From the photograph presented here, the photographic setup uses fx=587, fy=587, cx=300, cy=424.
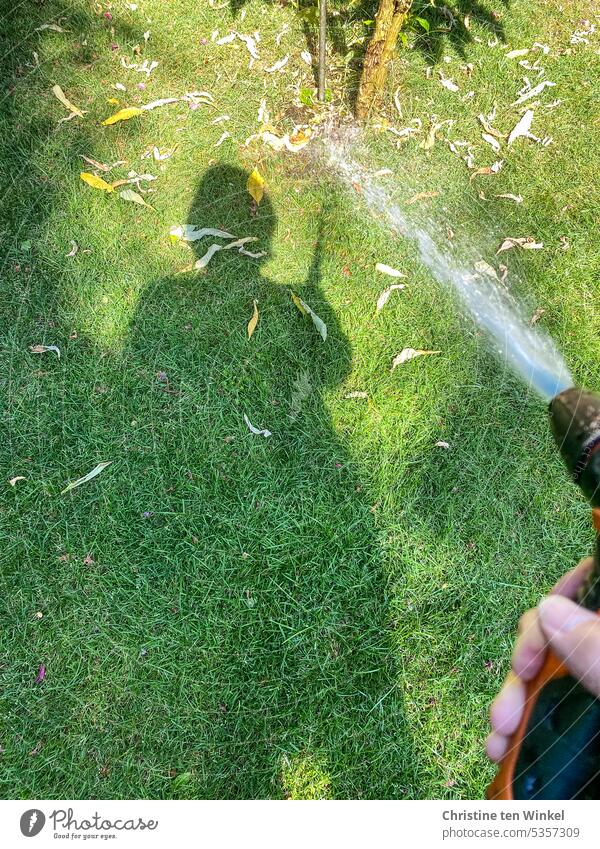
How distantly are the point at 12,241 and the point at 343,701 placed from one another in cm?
272

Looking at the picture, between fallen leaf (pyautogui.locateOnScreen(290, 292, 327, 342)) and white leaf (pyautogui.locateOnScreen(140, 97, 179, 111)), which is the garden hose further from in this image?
white leaf (pyautogui.locateOnScreen(140, 97, 179, 111))

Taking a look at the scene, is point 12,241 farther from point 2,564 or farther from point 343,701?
point 343,701

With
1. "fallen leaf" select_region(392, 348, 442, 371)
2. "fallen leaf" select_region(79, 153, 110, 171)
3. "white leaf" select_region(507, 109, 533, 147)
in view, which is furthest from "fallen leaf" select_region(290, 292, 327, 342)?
"white leaf" select_region(507, 109, 533, 147)

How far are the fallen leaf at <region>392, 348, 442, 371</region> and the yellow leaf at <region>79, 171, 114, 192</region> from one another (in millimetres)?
1774

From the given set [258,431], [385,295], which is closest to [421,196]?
[385,295]

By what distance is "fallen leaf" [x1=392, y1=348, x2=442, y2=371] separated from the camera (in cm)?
279

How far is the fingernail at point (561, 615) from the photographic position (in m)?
1.30

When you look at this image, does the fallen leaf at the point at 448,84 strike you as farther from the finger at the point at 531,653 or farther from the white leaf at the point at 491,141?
the finger at the point at 531,653

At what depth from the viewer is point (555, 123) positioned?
10.8 feet

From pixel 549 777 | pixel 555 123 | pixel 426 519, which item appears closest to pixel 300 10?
pixel 555 123

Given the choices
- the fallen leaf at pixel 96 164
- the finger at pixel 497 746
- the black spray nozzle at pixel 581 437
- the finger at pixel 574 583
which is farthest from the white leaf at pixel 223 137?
the finger at pixel 497 746

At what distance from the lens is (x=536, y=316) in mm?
2852

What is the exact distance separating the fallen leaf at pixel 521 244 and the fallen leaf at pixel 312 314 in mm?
994

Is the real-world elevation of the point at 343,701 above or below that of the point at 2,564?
above
